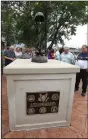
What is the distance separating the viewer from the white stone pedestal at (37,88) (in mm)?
3260

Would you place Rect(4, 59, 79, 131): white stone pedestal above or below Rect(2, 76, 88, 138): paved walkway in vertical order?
above

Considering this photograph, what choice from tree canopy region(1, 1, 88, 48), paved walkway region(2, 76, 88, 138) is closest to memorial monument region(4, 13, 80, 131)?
paved walkway region(2, 76, 88, 138)

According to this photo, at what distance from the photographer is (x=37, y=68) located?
3.25 metres

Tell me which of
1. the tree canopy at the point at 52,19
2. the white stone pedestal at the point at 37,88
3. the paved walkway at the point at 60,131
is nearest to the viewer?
the white stone pedestal at the point at 37,88

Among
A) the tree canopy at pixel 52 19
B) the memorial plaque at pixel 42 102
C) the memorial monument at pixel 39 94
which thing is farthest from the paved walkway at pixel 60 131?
the tree canopy at pixel 52 19

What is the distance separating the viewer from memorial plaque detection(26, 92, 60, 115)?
11.4 ft

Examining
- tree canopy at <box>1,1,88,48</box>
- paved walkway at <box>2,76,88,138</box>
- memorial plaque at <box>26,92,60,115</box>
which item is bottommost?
paved walkway at <box>2,76,88,138</box>

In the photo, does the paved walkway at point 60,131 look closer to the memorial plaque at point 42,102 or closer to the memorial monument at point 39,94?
the memorial monument at point 39,94

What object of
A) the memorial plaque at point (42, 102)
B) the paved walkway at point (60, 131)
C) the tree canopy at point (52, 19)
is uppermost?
the tree canopy at point (52, 19)

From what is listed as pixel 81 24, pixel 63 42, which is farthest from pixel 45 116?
pixel 63 42

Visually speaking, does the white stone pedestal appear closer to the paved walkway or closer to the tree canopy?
the paved walkway

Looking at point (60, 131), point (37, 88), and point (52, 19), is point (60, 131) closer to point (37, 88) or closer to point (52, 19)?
point (37, 88)

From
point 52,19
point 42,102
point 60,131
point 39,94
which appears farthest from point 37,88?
point 52,19

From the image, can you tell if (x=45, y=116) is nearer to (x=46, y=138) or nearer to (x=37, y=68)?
(x=46, y=138)
